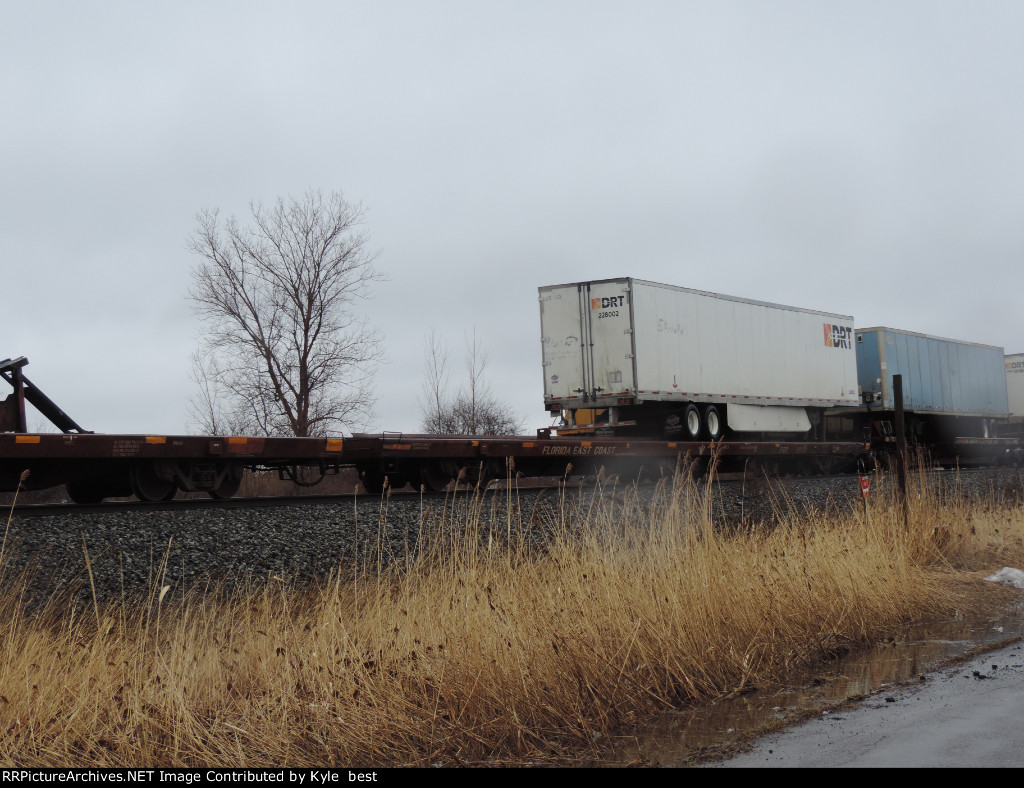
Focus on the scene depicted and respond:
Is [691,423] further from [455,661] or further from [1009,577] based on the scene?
[455,661]

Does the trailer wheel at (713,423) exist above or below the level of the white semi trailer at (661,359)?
below

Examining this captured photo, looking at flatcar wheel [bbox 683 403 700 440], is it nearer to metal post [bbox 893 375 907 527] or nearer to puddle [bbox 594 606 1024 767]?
metal post [bbox 893 375 907 527]

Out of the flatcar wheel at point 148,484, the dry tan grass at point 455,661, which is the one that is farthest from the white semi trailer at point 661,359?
the dry tan grass at point 455,661

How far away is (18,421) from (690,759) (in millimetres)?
9657

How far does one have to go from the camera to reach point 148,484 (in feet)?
35.7

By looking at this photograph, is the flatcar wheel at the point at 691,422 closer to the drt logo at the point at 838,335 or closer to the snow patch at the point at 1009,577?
the drt logo at the point at 838,335

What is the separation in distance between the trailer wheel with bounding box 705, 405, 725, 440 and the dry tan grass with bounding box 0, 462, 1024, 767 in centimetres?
1207

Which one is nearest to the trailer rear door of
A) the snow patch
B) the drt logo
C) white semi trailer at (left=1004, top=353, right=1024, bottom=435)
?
the drt logo

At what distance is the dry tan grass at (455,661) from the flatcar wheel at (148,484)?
10.3 ft

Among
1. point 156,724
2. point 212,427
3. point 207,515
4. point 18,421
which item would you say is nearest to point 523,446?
point 207,515

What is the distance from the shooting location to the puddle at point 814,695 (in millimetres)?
4523

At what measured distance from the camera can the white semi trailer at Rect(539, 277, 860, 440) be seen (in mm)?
18375

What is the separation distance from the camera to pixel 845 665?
6.26 metres

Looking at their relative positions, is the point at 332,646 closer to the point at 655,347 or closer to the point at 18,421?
the point at 18,421
